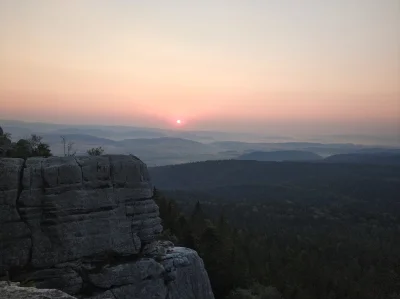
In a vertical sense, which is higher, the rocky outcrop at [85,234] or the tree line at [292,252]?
the rocky outcrop at [85,234]

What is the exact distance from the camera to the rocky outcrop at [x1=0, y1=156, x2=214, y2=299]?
26.4m

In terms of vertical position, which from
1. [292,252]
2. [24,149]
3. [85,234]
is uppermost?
[24,149]

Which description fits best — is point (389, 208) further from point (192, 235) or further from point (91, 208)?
point (91, 208)

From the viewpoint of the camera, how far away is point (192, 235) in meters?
44.2

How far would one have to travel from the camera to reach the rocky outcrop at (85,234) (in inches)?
1038

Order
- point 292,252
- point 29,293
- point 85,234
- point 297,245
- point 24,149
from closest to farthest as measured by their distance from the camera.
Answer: point 29,293 < point 85,234 < point 24,149 < point 292,252 < point 297,245

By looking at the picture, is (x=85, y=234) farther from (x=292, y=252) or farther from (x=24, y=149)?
(x=292, y=252)

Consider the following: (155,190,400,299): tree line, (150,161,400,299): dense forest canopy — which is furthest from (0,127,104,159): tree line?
(150,161,400,299): dense forest canopy

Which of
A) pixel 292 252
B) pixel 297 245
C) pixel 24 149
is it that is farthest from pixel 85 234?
pixel 297 245

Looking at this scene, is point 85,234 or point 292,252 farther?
point 292,252

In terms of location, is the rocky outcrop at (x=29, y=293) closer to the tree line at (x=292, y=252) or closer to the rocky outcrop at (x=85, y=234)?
the rocky outcrop at (x=85, y=234)

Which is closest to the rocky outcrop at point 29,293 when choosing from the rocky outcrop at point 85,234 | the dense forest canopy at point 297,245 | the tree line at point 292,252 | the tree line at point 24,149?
the rocky outcrop at point 85,234

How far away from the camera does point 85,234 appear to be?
28.0m

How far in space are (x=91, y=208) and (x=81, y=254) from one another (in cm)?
353
